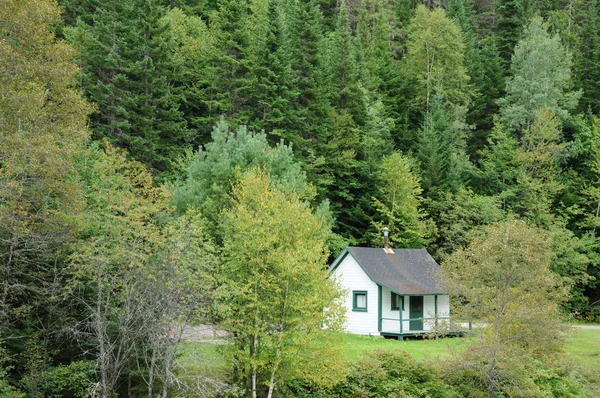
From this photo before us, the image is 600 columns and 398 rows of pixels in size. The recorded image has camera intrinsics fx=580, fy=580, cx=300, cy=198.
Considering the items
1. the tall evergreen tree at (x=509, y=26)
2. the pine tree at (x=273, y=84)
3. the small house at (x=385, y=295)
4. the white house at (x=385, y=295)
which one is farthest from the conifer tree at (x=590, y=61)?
the small house at (x=385, y=295)

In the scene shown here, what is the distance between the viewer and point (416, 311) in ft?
99.8

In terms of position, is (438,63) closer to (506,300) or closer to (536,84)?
(536,84)

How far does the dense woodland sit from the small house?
262 cm

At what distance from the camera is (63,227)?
17.1 metres

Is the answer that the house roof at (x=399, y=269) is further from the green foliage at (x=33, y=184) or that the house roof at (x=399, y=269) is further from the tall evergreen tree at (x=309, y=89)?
the green foliage at (x=33, y=184)

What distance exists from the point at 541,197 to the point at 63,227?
114 ft

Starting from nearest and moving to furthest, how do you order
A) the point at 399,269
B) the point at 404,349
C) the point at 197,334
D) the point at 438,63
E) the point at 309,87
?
1. the point at 197,334
2. the point at 404,349
3. the point at 399,269
4. the point at 309,87
5. the point at 438,63

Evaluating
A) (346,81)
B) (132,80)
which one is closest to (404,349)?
(346,81)

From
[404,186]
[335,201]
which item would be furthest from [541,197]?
[335,201]

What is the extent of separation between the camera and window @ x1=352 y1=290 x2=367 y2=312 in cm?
3030

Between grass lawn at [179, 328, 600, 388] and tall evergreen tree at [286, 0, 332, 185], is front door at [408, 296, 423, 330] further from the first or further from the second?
tall evergreen tree at [286, 0, 332, 185]

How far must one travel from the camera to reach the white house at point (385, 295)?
29594mm

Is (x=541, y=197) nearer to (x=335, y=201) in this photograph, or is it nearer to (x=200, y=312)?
(x=335, y=201)

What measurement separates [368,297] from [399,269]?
251 cm
